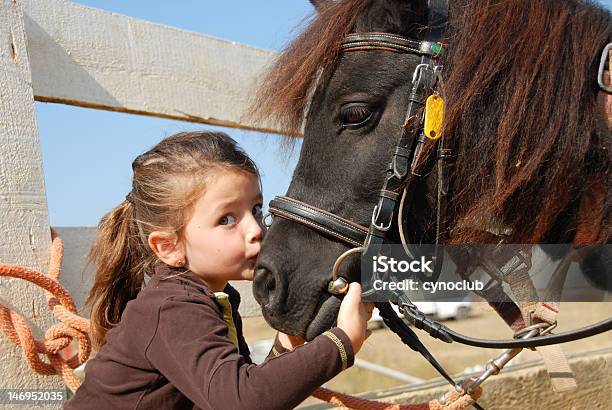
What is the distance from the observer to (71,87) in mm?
1753

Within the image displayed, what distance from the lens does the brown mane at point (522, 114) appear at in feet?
5.05

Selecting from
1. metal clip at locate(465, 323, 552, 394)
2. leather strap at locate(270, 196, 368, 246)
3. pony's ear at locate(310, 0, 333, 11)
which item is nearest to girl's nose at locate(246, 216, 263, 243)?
leather strap at locate(270, 196, 368, 246)

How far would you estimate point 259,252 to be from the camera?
1.48 m

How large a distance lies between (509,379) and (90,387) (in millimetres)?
1682

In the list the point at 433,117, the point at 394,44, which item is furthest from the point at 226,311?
the point at 394,44

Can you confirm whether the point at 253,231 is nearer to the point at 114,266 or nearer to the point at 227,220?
the point at 227,220

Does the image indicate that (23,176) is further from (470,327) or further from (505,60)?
(470,327)

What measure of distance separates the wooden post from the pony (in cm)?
56

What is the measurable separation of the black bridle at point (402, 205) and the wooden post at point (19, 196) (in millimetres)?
577

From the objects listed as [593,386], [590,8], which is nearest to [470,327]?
[593,386]

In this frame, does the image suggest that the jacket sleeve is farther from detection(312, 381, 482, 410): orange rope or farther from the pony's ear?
the pony's ear

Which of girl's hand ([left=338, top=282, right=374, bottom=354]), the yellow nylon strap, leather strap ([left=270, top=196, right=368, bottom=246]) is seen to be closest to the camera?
girl's hand ([left=338, top=282, right=374, bottom=354])

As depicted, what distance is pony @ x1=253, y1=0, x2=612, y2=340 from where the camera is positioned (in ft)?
5.00

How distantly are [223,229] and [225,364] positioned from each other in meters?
0.35
